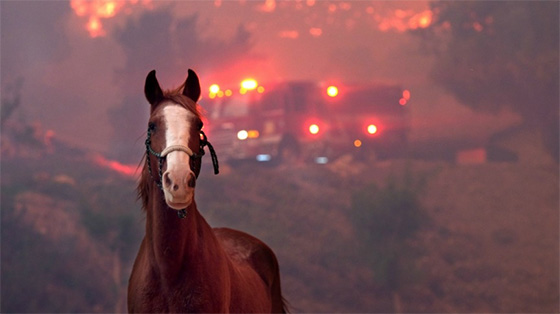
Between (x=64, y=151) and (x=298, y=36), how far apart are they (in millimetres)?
5453

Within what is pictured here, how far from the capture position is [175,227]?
3508mm

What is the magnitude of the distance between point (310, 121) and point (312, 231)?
90.8 inches

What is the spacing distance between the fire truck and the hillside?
345mm

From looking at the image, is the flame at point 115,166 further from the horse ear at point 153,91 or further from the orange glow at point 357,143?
the horse ear at point 153,91

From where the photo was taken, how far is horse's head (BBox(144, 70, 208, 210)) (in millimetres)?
3146

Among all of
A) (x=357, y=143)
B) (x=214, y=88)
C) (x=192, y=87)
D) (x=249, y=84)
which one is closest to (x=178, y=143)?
(x=192, y=87)

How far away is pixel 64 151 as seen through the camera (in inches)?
485

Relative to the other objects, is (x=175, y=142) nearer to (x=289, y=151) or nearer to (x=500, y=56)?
(x=289, y=151)

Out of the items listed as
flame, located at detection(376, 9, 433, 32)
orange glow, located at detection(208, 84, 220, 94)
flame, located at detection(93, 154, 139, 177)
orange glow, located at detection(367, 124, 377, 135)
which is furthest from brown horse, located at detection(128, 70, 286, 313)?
flame, located at detection(376, 9, 433, 32)

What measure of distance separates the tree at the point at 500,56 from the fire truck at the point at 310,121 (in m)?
1.74

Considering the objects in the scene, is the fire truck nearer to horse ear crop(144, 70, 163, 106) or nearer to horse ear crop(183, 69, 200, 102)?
horse ear crop(183, 69, 200, 102)

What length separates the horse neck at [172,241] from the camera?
3.50 meters

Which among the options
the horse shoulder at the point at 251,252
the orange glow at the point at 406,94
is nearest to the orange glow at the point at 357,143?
the orange glow at the point at 406,94

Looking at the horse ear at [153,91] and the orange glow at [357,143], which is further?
the orange glow at [357,143]
